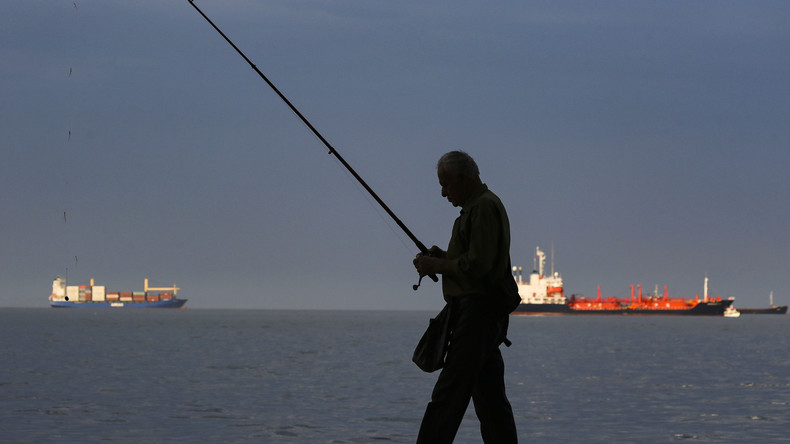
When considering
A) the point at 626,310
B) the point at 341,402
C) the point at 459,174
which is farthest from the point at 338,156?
the point at 626,310

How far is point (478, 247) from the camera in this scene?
6.18 meters

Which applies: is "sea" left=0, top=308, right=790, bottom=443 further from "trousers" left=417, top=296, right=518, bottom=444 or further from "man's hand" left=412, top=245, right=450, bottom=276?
"man's hand" left=412, top=245, right=450, bottom=276

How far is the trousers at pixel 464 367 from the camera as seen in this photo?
20.7 ft

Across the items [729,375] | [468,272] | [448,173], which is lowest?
[729,375]

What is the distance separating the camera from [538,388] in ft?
69.1

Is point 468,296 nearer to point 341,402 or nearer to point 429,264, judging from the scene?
point 429,264

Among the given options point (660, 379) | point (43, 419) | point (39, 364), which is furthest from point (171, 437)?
point (39, 364)

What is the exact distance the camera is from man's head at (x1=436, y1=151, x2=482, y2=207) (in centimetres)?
648

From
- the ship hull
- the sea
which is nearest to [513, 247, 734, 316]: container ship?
the ship hull

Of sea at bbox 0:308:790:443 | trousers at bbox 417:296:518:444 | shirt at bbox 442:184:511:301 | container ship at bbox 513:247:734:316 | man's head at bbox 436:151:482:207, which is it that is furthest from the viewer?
container ship at bbox 513:247:734:316

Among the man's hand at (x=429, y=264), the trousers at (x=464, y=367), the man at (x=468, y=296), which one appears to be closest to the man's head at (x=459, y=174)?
the man at (x=468, y=296)

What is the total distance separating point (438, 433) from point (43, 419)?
8710 mm

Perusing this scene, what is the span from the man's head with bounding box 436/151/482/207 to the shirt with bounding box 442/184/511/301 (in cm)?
5

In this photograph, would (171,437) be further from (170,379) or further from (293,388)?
(170,379)
